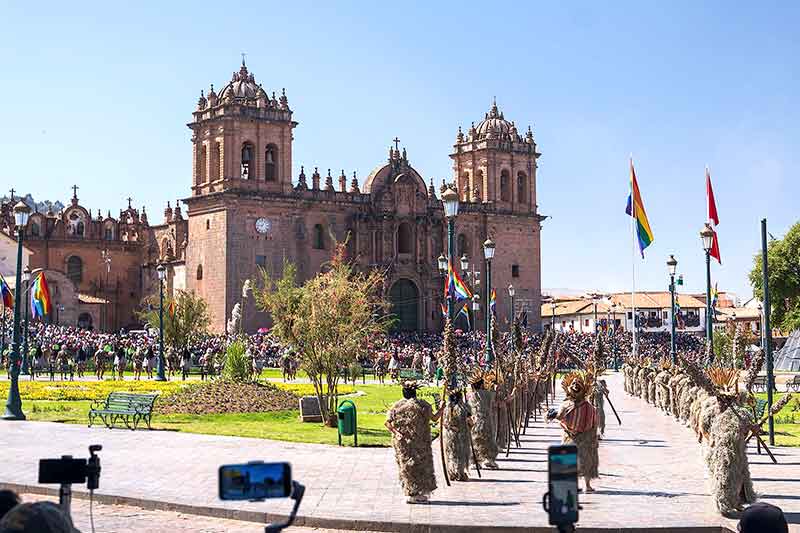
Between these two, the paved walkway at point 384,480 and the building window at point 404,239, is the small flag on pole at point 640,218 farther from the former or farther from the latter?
the building window at point 404,239

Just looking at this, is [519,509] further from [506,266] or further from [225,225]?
[506,266]

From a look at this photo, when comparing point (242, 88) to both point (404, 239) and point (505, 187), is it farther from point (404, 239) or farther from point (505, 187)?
point (505, 187)

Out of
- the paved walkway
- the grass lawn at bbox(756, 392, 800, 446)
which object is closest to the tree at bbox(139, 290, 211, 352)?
the paved walkway

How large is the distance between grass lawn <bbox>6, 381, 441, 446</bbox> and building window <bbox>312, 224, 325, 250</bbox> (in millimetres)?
32843

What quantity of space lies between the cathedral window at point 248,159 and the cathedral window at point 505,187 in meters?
20.0

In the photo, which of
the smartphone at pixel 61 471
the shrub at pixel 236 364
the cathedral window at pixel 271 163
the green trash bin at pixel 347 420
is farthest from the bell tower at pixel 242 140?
the smartphone at pixel 61 471

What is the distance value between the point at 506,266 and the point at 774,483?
2427 inches

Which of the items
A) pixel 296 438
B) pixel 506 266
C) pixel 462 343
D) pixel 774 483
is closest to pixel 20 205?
pixel 296 438

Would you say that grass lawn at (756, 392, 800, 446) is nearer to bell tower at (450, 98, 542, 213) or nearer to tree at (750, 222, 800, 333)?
tree at (750, 222, 800, 333)

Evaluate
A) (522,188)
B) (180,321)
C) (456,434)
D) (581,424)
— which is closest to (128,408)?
(456,434)

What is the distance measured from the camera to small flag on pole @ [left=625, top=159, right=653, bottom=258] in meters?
34.6

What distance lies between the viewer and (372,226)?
230 ft

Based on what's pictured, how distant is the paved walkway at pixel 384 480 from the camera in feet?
38.0

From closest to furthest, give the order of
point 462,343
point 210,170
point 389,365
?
point 389,365, point 462,343, point 210,170
